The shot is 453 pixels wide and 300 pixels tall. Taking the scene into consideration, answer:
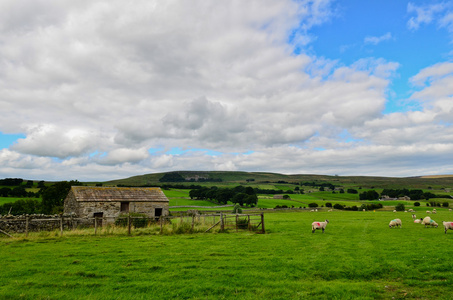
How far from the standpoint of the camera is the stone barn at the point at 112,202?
35344 mm

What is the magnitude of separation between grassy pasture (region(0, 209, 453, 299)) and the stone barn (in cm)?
1679

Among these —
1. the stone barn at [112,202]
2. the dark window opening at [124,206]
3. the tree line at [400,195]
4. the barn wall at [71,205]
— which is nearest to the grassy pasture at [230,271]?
the stone barn at [112,202]

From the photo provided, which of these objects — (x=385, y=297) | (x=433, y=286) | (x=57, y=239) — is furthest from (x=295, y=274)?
(x=57, y=239)

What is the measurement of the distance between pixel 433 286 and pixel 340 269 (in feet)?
11.0

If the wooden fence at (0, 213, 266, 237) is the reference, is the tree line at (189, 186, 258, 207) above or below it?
below

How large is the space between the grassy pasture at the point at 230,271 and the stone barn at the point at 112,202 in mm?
16788

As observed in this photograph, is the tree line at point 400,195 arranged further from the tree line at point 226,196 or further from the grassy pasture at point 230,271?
the grassy pasture at point 230,271

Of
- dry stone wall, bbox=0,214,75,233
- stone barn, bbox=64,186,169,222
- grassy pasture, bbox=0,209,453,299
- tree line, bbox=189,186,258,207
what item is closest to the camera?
grassy pasture, bbox=0,209,453,299

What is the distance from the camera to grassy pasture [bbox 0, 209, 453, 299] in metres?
9.80

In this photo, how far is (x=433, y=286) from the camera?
10258mm

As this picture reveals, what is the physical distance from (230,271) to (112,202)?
1156 inches

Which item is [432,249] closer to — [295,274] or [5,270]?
[295,274]

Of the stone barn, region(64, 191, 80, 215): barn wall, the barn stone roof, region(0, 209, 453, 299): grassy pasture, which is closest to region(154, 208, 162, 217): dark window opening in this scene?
the stone barn

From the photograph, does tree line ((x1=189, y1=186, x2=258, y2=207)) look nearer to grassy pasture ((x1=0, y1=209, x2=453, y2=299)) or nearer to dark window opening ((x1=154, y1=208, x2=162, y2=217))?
dark window opening ((x1=154, y1=208, x2=162, y2=217))
